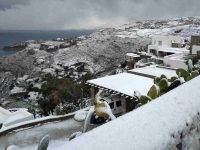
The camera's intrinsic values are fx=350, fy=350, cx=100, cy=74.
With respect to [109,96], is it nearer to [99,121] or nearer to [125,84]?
[125,84]

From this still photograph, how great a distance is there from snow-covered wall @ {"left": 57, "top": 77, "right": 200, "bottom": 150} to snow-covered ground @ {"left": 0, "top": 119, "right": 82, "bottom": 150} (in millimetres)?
8295

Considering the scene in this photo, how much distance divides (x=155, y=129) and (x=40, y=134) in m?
10.6

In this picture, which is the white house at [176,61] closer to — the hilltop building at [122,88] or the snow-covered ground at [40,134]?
the hilltop building at [122,88]

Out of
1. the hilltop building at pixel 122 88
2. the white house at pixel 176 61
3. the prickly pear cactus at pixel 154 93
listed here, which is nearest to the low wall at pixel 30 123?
the hilltop building at pixel 122 88

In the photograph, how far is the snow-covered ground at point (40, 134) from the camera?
12.6 meters

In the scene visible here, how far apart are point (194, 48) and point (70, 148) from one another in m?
37.3

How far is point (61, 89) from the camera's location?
34656 mm

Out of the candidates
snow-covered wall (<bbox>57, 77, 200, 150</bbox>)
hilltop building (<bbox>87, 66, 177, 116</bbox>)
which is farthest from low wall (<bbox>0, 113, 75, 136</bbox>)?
snow-covered wall (<bbox>57, 77, 200, 150</bbox>)

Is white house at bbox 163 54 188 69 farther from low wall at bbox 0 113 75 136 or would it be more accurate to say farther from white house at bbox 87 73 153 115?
low wall at bbox 0 113 75 136

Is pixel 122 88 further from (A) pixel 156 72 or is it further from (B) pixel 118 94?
(A) pixel 156 72

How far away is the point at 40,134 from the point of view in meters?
13.6

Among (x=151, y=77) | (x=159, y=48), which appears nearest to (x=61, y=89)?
(x=151, y=77)

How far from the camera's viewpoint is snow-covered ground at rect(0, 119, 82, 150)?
12.6m

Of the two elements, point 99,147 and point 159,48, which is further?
point 159,48
